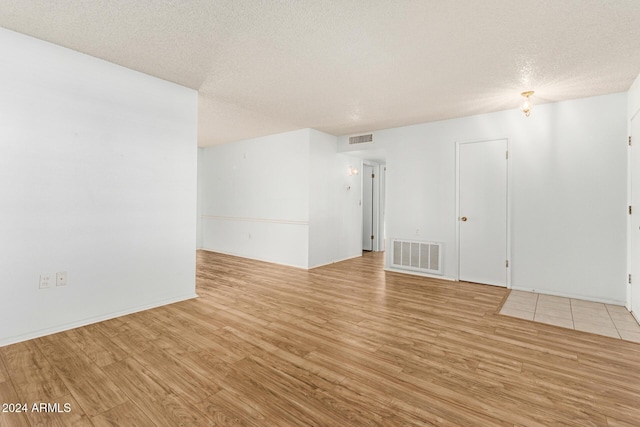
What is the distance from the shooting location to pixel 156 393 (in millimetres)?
1907

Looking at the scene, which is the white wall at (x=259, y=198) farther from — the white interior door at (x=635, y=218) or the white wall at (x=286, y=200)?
the white interior door at (x=635, y=218)

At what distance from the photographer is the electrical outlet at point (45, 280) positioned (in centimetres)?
270

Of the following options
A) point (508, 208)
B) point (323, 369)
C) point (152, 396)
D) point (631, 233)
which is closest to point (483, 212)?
point (508, 208)

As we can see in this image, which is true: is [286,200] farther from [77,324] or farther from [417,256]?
[77,324]

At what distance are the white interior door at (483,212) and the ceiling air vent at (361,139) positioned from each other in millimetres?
1690

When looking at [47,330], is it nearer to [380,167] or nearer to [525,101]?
[525,101]

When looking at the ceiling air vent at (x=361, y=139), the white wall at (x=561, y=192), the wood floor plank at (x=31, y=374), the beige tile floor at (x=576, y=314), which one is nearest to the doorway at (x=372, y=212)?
the ceiling air vent at (x=361, y=139)

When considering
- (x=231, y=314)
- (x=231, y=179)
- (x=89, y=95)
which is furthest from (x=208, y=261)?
(x=89, y=95)

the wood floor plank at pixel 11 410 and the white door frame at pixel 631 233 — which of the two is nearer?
the wood floor plank at pixel 11 410

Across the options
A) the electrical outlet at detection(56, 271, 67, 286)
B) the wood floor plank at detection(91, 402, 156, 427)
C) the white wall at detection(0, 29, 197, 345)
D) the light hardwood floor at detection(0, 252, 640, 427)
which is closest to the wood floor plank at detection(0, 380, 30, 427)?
the light hardwood floor at detection(0, 252, 640, 427)

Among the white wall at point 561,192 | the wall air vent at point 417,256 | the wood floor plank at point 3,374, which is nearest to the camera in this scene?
the wood floor plank at point 3,374

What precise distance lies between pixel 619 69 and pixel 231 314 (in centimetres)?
481

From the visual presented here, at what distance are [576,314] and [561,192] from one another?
161 cm

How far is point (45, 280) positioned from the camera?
2.72m
